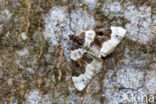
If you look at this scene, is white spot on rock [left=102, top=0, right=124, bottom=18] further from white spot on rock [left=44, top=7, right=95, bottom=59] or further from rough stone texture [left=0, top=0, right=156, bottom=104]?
white spot on rock [left=44, top=7, right=95, bottom=59]

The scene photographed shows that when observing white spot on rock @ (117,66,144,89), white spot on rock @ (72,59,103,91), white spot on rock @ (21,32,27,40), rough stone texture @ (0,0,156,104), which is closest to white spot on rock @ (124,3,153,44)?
rough stone texture @ (0,0,156,104)

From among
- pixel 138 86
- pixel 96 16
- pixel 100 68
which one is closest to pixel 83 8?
pixel 96 16

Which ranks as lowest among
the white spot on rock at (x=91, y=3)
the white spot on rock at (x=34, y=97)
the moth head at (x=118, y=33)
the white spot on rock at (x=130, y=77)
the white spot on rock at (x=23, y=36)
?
the white spot on rock at (x=34, y=97)

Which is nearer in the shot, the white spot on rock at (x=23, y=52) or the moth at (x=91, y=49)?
the moth at (x=91, y=49)

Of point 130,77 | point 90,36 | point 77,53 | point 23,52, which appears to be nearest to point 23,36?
point 23,52

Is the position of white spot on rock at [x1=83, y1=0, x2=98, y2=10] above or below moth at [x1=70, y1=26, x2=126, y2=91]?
above

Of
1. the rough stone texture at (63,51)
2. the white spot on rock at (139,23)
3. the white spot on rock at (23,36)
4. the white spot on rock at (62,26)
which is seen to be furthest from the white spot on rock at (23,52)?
the white spot on rock at (139,23)

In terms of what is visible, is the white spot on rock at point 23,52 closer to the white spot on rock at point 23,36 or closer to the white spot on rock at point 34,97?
the white spot on rock at point 23,36

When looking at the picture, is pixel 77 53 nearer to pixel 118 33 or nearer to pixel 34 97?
pixel 118 33
